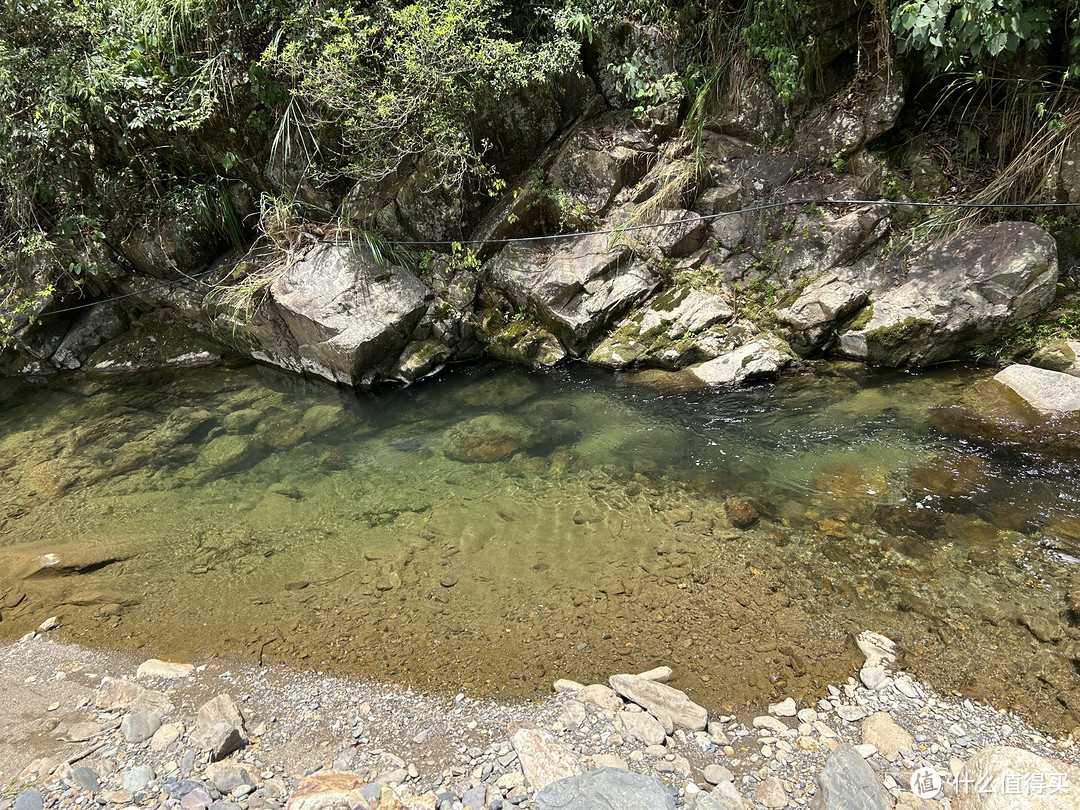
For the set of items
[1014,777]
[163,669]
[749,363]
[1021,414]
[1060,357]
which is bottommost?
[163,669]

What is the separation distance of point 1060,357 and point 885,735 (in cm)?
398

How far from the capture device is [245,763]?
219 centimetres

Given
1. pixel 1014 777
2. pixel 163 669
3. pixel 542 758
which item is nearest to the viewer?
pixel 1014 777

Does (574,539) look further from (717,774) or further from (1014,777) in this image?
(1014,777)

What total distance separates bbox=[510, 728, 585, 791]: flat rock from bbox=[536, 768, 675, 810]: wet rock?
0.20 ft

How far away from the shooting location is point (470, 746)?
225 cm

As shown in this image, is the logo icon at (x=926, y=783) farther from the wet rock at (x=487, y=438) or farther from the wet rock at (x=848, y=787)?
the wet rock at (x=487, y=438)

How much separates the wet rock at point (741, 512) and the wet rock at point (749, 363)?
1.71 metres

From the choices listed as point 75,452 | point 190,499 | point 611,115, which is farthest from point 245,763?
point 611,115

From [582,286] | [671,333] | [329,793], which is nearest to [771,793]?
[329,793]

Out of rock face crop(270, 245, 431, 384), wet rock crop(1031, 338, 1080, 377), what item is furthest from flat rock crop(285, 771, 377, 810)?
wet rock crop(1031, 338, 1080, 377)

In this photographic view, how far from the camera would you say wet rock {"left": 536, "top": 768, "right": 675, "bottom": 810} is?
1855mm

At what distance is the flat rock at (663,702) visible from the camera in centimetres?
228

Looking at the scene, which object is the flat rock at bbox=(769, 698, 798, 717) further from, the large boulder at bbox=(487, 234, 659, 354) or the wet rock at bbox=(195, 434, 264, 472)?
the wet rock at bbox=(195, 434, 264, 472)
